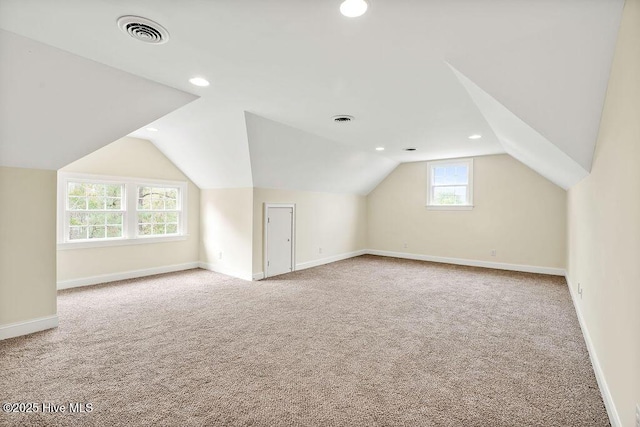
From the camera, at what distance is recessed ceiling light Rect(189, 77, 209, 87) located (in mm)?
2824

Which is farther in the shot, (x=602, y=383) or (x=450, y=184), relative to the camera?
(x=450, y=184)

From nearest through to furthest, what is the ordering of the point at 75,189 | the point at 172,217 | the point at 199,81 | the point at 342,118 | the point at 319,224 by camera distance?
the point at 199,81 → the point at 342,118 → the point at 75,189 → the point at 172,217 → the point at 319,224

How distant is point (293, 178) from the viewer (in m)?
5.68

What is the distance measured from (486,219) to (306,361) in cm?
547

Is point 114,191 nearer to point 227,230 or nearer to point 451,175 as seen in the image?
point 227,230

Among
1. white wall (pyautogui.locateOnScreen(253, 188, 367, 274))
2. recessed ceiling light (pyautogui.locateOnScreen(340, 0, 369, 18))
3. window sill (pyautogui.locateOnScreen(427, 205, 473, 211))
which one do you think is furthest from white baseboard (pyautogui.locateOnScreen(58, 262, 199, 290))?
window sill (pyautogui.locateOnScreen(427, 205, 473, 211))

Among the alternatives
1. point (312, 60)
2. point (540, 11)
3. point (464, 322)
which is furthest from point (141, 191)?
point (540, 11)

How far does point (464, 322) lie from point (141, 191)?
5.55 metres

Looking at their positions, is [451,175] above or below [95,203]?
above

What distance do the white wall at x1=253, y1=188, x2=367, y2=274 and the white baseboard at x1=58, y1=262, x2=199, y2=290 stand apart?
→ 177cm

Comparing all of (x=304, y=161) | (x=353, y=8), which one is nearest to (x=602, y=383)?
(x=353, y=8)

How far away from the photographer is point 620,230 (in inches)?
68.4

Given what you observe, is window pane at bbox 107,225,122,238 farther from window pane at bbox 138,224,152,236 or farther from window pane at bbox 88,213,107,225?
window pane at bbox 138,224,152,236

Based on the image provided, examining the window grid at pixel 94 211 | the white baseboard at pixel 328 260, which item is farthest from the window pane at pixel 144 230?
the white baseboard at pixel 328 260
